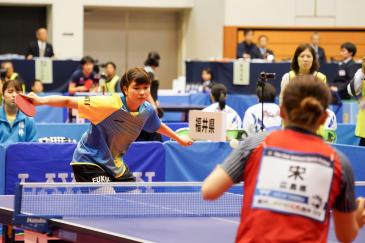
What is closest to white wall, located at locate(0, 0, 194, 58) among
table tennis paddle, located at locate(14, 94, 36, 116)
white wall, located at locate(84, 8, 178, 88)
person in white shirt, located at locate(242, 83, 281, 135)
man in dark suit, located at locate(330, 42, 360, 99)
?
white wall, located at locate(84, 8, 178, 88)

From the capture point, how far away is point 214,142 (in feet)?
27.4

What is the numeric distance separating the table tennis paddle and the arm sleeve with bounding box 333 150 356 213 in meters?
2.51

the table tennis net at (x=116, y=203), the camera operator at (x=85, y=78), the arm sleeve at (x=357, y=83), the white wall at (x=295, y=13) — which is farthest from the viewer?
the white wall at (x=295, y=13)

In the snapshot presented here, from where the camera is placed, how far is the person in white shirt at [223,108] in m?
9.41

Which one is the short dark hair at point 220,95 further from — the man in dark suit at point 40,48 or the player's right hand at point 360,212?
the man in dark suit at point 40,48

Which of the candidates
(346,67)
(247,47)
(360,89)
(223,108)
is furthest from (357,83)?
(247,47)

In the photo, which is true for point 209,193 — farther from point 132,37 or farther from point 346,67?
point 132,37

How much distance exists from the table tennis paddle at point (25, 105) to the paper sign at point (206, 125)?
8.85 feet

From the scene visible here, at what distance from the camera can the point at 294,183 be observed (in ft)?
10.7

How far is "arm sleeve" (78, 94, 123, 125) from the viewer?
5828 mm

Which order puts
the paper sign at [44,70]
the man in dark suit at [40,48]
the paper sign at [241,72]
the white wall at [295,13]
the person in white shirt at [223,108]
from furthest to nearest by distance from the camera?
the white wall at [295,13] → the man in dark suit at [40,48] → the paper sign at [241,72] → the paper sign at [44,70] → the person in white shirt at [223,108]

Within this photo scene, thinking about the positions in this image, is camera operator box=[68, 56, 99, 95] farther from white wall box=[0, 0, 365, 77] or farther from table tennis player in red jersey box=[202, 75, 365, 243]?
table tennis player in red jersey box=[202, 75, 365, 243]

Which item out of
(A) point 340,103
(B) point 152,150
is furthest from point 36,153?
(A) point 340,103

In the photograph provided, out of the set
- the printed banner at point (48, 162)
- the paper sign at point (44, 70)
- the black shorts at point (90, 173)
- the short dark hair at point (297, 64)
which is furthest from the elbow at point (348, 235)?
the paper sign at point (44, 70)
